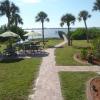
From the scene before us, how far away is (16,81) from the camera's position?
1288 cm

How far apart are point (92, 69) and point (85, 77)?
8.60 feet

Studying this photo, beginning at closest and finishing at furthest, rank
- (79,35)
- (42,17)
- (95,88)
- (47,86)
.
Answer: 1. (95,88)
2. (47,86)
3. (42,17)
4. (79,35)

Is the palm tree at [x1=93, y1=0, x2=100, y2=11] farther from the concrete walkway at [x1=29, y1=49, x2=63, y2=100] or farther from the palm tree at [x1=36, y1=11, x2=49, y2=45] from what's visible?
the concrete walkway at [x1=29, y1=49, x2=63, y2=100]

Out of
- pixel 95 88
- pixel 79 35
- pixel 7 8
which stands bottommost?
pixel 95 88

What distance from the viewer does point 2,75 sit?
571 inches

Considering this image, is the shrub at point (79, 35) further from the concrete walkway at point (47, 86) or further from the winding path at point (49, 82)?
the concrete walkway at point (47, 86)

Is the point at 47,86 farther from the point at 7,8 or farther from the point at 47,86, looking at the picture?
the point at 7,8

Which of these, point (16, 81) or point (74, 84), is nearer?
point (74, 84)

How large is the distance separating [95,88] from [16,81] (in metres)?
3.76

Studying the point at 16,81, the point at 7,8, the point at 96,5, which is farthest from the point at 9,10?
the point at 16,81

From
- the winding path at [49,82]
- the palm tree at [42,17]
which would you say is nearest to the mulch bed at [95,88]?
the winding path at [49,82]

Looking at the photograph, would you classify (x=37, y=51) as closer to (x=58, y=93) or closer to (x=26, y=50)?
(x=26, y=50)

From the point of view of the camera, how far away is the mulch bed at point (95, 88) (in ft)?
33.5

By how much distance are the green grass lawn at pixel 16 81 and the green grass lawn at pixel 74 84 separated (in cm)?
148
